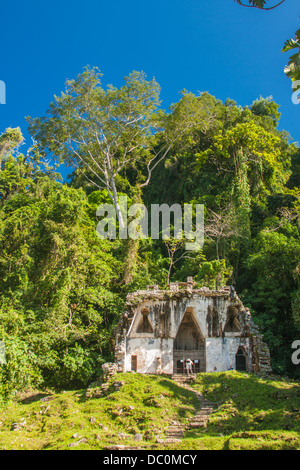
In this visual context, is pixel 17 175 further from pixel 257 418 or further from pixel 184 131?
pixel 257 418

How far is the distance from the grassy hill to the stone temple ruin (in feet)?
8.46

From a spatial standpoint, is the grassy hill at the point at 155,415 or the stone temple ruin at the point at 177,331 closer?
the grassy hill at the point at 155,415

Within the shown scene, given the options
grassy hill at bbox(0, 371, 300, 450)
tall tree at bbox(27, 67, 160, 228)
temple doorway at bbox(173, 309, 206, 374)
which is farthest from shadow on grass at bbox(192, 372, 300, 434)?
tall tree at bbox(27, 67, 160, 228)

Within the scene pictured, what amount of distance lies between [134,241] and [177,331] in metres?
8.55

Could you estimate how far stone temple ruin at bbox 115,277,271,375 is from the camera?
20.6 m

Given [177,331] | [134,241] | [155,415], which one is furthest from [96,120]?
[155,415]

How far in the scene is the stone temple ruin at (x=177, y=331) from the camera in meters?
20.6

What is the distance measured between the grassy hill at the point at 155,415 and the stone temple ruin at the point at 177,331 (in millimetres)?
2579

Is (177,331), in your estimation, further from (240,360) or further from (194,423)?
(194,423)

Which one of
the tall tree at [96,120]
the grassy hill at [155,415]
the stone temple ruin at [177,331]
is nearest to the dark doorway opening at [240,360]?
the stone temple ruin at [177,331]

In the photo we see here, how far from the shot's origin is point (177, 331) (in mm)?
21438

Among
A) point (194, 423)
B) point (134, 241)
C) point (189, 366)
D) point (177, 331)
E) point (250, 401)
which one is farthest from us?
point (134, 241)

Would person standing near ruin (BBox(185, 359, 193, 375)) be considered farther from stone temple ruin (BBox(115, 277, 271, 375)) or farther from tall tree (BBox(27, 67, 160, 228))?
tall tree (BBox(27, 67, 160, 228))

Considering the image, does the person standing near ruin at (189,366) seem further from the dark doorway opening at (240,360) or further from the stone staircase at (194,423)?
the stone staircase at (194,423)
